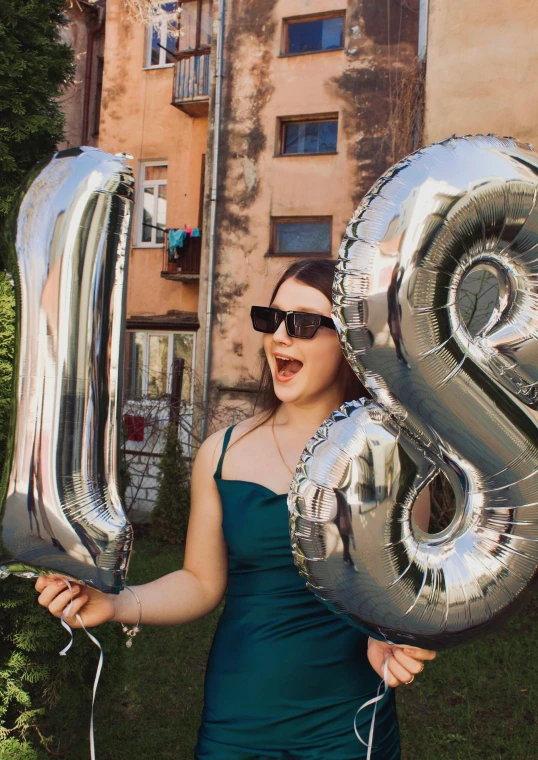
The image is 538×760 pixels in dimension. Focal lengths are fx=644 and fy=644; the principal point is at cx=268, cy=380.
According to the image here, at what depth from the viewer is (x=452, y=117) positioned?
7480mm

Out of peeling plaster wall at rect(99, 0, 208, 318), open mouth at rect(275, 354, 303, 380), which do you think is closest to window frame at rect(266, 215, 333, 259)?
peeling plaster wall at rect(99, 0, 208, 318)

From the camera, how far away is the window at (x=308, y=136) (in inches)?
419

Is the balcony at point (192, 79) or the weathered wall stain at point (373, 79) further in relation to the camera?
the balcony at point (192, 79)

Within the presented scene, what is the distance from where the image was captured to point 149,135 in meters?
12.8

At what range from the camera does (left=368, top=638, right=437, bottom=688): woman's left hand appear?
1303 mm

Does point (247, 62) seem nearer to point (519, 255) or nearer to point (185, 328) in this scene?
point (185, 328)

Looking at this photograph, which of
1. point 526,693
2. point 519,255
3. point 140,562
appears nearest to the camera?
point 519,255

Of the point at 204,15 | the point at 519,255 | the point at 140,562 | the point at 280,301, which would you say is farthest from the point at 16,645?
the point at 204,15

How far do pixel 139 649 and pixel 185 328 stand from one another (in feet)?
26.8

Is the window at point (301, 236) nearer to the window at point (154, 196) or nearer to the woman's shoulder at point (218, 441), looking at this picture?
the window at point (154, 196)

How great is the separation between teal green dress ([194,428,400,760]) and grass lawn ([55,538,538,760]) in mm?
1818

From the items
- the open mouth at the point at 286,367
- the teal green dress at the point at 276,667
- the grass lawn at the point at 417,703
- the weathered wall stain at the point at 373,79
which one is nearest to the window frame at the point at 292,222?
the weathered wall stain at the point at 373,79

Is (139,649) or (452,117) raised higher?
(452,117)

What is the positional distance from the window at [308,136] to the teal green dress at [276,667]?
9.86 metres
